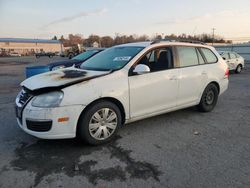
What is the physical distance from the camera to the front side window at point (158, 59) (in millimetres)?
4371

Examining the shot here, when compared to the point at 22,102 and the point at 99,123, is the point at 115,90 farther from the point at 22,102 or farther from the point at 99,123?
the point at 22,102

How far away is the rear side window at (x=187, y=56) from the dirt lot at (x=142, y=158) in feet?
4.04

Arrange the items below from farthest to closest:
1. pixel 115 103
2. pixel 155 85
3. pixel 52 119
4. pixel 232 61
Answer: pixel 232 61
pixel 155 85
pixel 115 103
pixel 52 119

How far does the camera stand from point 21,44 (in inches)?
3563

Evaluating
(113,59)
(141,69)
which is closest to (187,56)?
(141,69)

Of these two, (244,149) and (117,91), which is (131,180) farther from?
(244,149)

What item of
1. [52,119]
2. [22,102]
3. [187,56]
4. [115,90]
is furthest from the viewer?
[187,56]

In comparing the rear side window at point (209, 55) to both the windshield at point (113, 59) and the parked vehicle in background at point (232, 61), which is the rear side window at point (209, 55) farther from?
the parked vehicle in background at point (232, 61)

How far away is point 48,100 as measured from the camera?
337 cm

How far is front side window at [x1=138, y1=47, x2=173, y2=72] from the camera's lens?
4.37 meters

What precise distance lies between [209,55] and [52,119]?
156 inches

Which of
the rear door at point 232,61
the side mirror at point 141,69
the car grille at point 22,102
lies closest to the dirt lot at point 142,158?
the car grille at point 22,102

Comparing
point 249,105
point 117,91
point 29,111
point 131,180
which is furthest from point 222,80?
point 29,111

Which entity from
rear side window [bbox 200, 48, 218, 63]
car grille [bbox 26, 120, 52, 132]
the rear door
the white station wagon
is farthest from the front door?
the rear door
